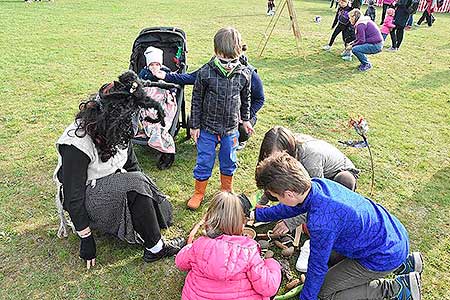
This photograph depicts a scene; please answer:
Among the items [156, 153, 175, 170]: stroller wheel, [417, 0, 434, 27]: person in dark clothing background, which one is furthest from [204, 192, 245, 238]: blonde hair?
[417, 0, 434, 27]: person in dark clothing background

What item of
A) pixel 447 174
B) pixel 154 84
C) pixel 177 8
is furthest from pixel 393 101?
pixel 177 8

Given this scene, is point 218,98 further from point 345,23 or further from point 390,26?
point 390,26

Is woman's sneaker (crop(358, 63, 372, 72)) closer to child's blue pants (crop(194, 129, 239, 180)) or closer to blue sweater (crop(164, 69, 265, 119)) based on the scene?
blue sweater (crop(164, 69, 265, 119))

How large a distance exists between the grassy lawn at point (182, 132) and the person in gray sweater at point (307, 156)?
821 mm

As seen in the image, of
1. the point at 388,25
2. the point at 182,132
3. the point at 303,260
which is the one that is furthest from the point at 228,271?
the point at 388,25

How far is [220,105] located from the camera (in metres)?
3.34

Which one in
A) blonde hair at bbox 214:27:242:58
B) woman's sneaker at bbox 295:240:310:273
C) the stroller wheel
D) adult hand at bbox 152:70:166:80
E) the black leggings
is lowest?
woman's sneaker at bbox 295:240:310:273

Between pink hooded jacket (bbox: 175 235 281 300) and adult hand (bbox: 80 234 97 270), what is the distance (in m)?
0.87

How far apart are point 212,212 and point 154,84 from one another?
6.22ft

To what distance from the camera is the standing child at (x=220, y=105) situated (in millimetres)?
3142

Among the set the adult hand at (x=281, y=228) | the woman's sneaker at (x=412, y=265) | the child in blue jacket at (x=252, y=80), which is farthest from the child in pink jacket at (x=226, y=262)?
the child in blue jacket at (x=252, y=80)

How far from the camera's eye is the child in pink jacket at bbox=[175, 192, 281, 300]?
2.23 metres

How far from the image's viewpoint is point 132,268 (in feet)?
9.76

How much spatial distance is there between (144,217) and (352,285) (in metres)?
1.43
